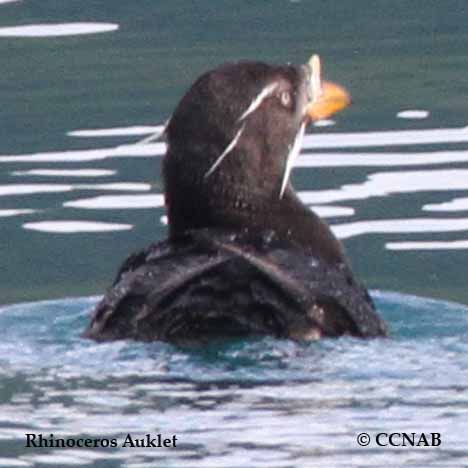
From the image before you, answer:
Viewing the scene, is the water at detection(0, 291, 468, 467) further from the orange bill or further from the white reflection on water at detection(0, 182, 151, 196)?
the white reflection on water at detection(0, 182, 151, 196)

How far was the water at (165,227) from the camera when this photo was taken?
31.6 ft

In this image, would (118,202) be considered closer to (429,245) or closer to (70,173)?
(70,173)

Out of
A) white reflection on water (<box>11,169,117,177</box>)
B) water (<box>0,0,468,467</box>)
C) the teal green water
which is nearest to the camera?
water (<box>0,0,468,467</box>)

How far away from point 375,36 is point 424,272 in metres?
4.96

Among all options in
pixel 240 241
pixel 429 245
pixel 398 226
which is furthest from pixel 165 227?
pixel 240 241

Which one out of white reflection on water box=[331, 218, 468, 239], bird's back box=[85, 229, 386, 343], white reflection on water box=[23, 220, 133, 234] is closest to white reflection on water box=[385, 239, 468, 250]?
white reflection on water box=[331, 218, 468, 239]

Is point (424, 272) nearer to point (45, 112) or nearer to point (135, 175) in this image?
point (135, 175)

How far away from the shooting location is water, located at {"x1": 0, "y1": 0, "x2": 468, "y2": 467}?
962cm

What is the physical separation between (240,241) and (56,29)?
7.23 metres

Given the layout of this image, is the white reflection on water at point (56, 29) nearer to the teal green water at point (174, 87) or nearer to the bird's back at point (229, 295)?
the teal green water at point (174, 87)

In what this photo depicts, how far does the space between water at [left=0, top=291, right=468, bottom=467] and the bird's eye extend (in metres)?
1.25

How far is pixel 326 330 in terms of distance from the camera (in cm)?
1040

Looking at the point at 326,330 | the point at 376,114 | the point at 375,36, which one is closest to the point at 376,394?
the point at 326,330

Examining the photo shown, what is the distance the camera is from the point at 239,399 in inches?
389
